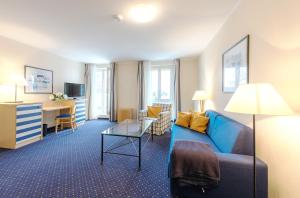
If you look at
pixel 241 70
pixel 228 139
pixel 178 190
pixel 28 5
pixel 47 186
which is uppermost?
pixel 28 5

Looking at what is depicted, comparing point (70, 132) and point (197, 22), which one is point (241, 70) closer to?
point (197, 22)

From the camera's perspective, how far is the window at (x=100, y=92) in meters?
6.98

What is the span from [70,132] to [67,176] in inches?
109

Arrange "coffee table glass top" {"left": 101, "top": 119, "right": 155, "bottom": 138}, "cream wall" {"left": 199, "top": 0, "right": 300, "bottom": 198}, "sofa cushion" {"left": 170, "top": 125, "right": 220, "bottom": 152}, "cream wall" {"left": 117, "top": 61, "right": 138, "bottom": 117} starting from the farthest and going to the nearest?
"cream wall" {"left": 117, "top": 61, "right": 138, "bottom": 117}, "coffee table glass top" {"left": 101, "top": 119, "right": 155, "bottom": 138}, "sofa cushion" {"left": 170, "top": 125, "right": 220, "bottom": 152}, "cream wall" {"left": 199, "top": 0, "right": 300, "bottom": 198}

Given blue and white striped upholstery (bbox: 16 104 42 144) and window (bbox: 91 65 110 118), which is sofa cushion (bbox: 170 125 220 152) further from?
window (bbox: 91 65 110 118)

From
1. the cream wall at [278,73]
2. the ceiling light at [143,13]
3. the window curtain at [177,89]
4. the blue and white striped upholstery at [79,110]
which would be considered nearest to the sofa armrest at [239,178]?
the cream wall at [278,73]

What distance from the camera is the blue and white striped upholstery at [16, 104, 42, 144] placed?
343 cm

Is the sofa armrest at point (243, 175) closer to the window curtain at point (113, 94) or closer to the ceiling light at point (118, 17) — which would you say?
the ceiling light at point (118, 17)

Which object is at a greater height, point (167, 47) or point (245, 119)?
point (167, 47)

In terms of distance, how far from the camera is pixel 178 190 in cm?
167

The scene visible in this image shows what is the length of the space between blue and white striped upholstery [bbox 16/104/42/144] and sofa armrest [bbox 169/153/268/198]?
12.1ft

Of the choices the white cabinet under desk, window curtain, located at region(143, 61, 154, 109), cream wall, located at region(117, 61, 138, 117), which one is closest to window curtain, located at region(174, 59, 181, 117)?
window curtain, located at region(143, 61, 154, 109)

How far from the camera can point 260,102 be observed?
3.93 feet

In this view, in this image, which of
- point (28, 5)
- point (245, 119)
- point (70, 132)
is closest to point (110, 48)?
point (28, 5)
